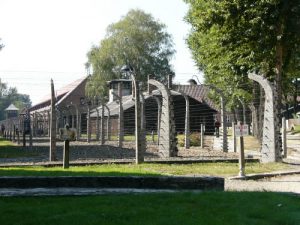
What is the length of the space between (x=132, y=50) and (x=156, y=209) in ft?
199

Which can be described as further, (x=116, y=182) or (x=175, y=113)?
(x=175, y=113)

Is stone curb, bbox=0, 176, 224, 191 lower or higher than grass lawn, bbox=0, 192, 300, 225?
higher

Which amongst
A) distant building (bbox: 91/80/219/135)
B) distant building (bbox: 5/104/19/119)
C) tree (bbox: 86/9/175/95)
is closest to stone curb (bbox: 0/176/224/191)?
distant building (bbox: 91/80/219/135)

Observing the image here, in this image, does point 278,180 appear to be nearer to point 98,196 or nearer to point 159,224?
point 98,196

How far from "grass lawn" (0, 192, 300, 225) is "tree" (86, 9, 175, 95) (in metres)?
58.0

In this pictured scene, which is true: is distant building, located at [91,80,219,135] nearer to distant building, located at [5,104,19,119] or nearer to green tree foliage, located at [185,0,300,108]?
green tree foliage, located at [185,0,300,108]

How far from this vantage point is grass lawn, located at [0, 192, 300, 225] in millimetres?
7000

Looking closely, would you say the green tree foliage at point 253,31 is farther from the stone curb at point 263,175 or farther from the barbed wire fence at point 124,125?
the stone curb at point 263,175

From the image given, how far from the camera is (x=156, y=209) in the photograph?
784 cm

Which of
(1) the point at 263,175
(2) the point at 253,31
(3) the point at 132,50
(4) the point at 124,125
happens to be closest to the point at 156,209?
(1) the point at 263,175

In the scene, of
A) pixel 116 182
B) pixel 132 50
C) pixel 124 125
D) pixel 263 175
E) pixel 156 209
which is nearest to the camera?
pixel 156 209

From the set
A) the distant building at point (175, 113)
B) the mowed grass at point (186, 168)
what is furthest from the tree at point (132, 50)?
the mowed grass at point (186, 168)

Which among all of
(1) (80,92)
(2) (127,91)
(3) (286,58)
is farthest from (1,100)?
(3) (286,58)

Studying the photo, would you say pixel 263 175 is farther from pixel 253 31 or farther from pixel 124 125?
pixel 124 125
